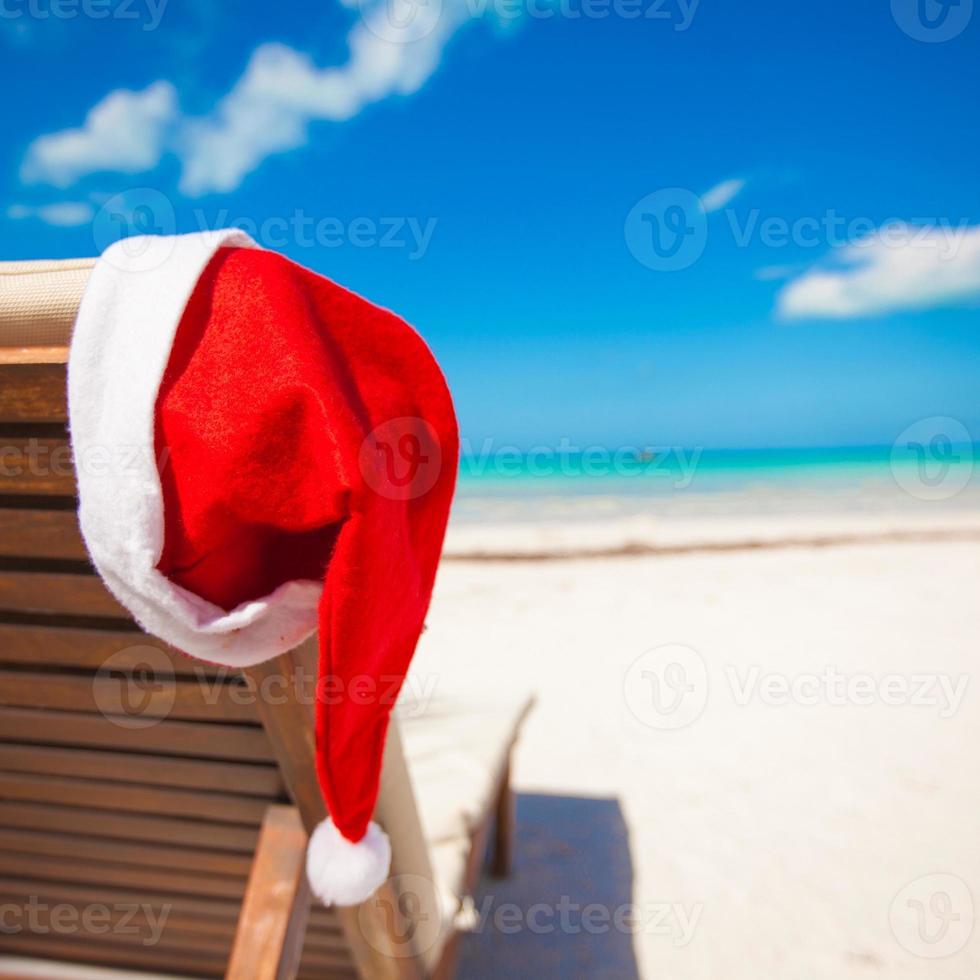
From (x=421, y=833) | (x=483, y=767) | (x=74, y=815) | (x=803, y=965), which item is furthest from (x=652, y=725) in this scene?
(x=74, y=815)

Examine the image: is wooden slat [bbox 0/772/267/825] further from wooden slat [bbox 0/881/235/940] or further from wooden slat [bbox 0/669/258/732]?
wooden slat [bbox 0/881/235/940]

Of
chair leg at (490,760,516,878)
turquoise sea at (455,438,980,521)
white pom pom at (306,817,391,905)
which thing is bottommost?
chair leg at (490,760,516,878)

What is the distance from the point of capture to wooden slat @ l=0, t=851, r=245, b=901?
Answer: 1.48 metres

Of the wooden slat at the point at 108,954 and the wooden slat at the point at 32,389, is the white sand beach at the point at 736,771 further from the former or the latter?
the wooden slat at the point at 32,389

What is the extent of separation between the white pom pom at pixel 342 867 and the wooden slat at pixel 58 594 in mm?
482

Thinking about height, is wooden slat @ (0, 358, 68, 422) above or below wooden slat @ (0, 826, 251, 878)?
above

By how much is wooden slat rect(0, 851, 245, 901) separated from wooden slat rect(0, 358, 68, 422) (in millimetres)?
1115

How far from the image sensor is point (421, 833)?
1.37 meters

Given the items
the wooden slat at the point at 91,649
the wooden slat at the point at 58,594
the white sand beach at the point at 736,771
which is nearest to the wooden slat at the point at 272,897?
the wooden slat at the point at 91,649

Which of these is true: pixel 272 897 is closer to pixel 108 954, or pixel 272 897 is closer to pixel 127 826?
pixel 127 826

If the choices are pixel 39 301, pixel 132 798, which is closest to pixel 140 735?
pixel 132 798

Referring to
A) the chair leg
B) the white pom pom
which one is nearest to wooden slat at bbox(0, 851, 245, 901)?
the white pom pom

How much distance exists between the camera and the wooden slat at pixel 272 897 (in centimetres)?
124

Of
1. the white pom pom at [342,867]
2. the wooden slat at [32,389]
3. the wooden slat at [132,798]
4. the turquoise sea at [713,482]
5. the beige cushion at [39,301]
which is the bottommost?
the wooden slat at [132,798]
